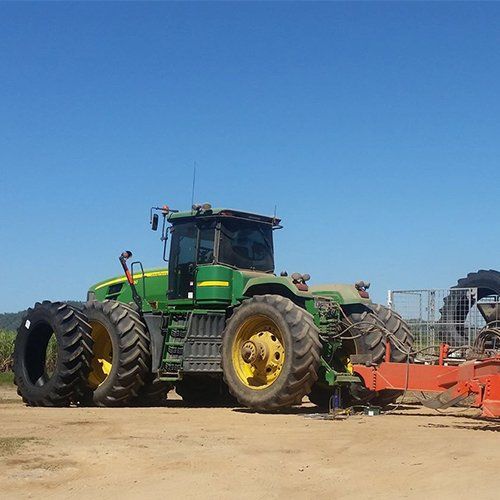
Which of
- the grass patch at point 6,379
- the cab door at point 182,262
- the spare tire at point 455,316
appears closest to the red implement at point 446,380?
the cab door at point 182,262

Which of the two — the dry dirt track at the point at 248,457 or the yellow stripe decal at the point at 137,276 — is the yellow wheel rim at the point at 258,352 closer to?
the dry dirt track at the point at 248,457

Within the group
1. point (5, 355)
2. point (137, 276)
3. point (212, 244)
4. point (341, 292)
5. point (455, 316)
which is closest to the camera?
point (341, 292)

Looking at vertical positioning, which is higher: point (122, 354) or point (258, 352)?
point (258, 352)

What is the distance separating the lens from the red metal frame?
1004 centimetres

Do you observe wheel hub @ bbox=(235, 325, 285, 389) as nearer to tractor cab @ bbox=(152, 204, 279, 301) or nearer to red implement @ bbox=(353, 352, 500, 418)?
red implement @ bbox=(353, 352, 500, 418)

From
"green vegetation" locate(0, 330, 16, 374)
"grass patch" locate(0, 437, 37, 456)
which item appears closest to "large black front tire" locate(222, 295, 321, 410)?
"grass patch" locate(0, 437, 37, 456)

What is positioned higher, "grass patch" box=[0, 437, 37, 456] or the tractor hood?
the tractor hood

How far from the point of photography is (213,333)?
525 inches

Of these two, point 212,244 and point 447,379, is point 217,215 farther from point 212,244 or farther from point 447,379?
point 447,379

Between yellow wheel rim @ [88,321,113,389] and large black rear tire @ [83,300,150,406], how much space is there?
0.85 ft

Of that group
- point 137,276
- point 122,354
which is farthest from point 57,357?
point 137,276

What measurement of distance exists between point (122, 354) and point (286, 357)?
10.0 feet

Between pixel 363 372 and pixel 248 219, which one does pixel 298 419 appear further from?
pixel 248 219

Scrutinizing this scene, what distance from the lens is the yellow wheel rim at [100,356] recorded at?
14281 mm
